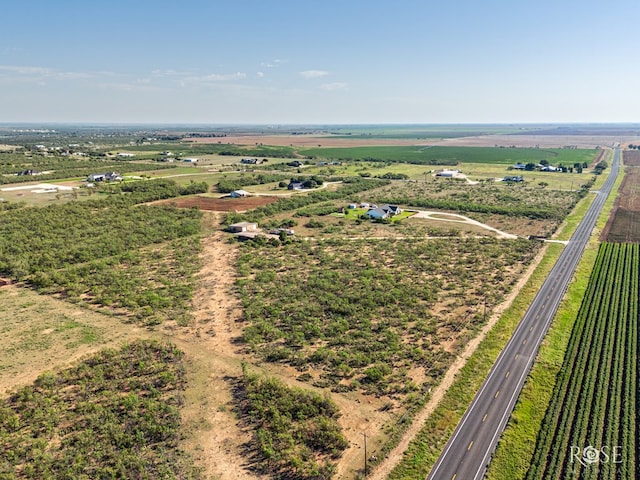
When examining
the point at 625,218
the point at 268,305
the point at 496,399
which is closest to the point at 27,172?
the point at 268,305

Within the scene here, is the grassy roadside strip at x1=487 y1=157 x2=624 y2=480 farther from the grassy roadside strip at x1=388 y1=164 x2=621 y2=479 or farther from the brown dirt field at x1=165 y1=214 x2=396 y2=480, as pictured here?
the brown dirt field at x1=165 y1=214 x2=396 y2=480

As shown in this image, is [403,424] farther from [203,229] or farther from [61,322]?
[203,229]

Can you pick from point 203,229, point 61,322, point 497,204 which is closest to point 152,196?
point 203,229

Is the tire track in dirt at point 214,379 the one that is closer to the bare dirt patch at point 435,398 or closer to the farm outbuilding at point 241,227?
the bare dirt patch at point 435,398

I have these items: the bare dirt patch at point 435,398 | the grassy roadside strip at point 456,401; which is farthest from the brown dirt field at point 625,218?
the grassy roadside strip at point 456,401

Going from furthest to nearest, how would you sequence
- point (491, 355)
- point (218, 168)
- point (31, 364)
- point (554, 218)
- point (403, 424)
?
point (218, 168), point (554, 218), point (491, 355), point (31, 364), point (403, 424)

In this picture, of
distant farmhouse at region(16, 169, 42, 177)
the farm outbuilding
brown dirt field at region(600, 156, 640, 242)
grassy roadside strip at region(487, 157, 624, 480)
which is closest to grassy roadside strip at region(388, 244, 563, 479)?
grassy roadside strip at region(487, 157, 624, 480)
